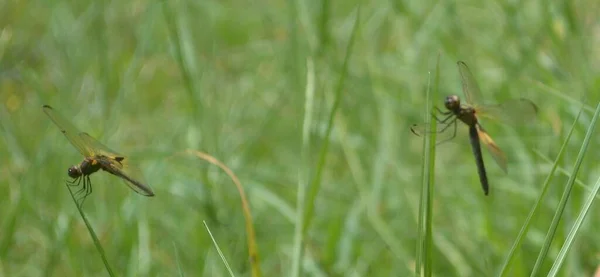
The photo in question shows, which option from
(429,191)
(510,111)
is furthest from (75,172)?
(510,111)

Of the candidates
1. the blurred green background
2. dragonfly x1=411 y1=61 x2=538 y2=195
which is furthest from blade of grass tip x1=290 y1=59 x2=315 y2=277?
dragonfly x1=411 y1=61 x2=538 y2=195

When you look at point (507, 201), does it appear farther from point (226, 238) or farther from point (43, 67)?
point (43, 67)

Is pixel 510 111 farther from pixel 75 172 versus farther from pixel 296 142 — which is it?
pixel 296 142

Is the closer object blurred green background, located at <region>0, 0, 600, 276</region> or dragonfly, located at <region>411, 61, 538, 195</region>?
dragonfly, located at <region>411, 61, 538, 195</region>

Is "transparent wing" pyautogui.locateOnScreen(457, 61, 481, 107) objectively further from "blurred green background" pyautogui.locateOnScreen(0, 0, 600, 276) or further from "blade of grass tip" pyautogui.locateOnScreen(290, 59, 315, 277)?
"blade of grass tip" pyautogui.locateOnScreen(290, 59, 315, 277)

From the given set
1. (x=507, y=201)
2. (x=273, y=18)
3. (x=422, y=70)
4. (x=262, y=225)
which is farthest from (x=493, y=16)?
(x=262, y=225)

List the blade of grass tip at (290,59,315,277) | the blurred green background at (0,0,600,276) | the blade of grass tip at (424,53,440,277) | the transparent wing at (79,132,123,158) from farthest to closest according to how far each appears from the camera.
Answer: the blurred green background at (0,0,600,276)
the blade of grass tip at (290,59,315,277)
the transparent wing at (79,132,123,158)
the blade of grass tip at (424,53,440,277)
